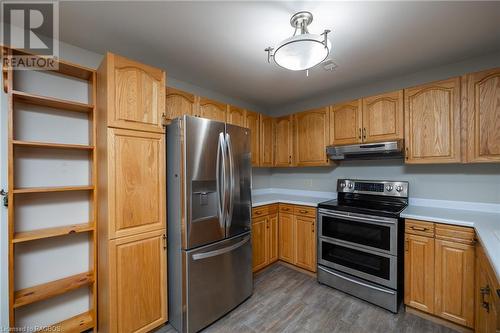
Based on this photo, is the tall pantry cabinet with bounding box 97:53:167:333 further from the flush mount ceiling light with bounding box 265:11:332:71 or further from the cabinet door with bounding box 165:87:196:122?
the flush mount ceiling light with bounding box 265:11:332:71

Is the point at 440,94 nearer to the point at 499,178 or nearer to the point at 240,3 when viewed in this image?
the point at 499,178

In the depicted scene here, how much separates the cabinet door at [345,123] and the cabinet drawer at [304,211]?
92 centimetres

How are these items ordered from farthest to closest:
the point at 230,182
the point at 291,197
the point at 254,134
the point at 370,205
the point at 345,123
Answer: the point at 291,197, the point at 254,134, the point at 345,123, the point at 370,205, the point at 230,182

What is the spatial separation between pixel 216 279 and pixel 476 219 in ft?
7.57

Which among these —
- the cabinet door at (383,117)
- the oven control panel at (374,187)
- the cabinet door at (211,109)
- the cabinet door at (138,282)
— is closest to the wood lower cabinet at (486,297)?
the oven control panel at (374,187)

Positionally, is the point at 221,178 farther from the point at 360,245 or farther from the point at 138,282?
the point at 360,245

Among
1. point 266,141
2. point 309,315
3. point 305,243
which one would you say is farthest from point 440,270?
point 266,141

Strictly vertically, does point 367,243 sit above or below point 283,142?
below

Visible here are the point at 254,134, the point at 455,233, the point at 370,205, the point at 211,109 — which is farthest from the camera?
the point at 254,134

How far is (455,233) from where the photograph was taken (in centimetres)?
177

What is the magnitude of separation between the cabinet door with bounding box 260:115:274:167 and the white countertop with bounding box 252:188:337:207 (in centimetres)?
54

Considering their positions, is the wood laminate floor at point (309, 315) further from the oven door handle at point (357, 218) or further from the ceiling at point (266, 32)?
the ceiling at point (266, 32)

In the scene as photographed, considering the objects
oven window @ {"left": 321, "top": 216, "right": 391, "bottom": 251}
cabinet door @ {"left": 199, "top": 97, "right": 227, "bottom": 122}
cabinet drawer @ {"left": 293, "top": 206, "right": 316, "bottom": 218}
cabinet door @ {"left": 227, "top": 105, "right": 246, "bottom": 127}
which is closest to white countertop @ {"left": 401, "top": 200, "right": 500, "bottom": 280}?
oven window @ {"left": 321, "top": 216, "right": 391, "bottom": 251}

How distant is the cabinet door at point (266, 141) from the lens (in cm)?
327
